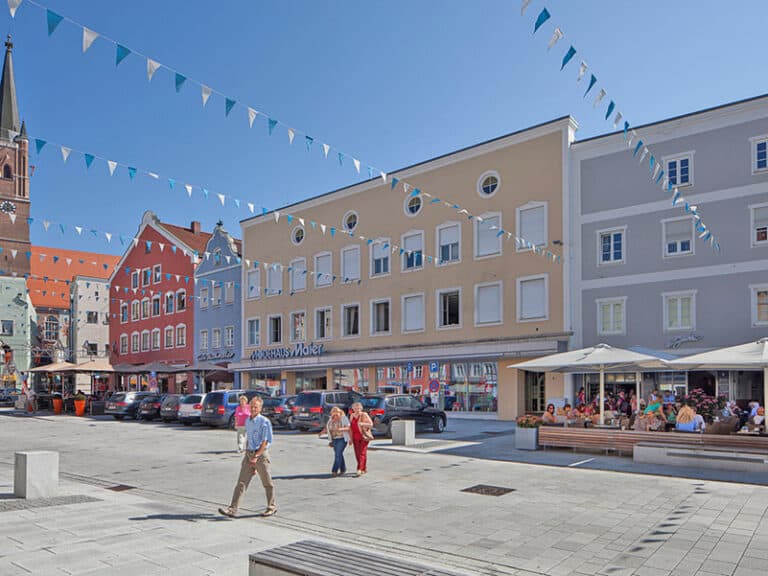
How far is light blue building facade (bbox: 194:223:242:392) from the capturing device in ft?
152

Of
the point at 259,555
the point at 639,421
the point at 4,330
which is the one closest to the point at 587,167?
the point at 639,421

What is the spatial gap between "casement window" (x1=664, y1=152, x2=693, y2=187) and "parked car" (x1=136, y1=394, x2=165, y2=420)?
24.2 meters

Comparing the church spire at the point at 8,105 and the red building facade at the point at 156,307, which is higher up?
the church spire at the point at 8,105

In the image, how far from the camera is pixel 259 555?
19.1 ft

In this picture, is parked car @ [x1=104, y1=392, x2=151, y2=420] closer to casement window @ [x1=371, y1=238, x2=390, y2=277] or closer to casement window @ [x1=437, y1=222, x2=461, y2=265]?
casement window @ [x1=371, y1=238, x2=390, y2=277]

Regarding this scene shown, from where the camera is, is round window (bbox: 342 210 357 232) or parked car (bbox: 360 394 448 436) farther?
round window (bbox: 342 210 357 232)

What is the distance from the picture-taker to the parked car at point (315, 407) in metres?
24.9

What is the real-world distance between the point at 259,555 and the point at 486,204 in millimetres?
27606

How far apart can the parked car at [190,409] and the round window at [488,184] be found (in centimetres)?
1549

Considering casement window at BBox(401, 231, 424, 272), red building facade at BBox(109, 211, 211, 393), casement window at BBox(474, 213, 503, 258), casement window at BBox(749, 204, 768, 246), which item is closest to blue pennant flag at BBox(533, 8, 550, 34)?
casement window at BBox(749, 204, 768, 246)

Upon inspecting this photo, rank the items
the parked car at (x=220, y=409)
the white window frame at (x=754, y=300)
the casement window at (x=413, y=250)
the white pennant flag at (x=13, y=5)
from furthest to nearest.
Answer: the casement window at (x=413, y=250), the parked car at (x=220, y=409), the white window frame at (x=754, y=300), the white pennant flag at (x=13, y=5)

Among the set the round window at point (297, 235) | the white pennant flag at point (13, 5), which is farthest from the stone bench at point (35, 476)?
the round window at point (297, 235)

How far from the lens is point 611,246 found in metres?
28.3

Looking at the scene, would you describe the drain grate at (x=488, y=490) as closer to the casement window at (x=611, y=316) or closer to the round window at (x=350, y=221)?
the casement window at (x=611, y=316)
